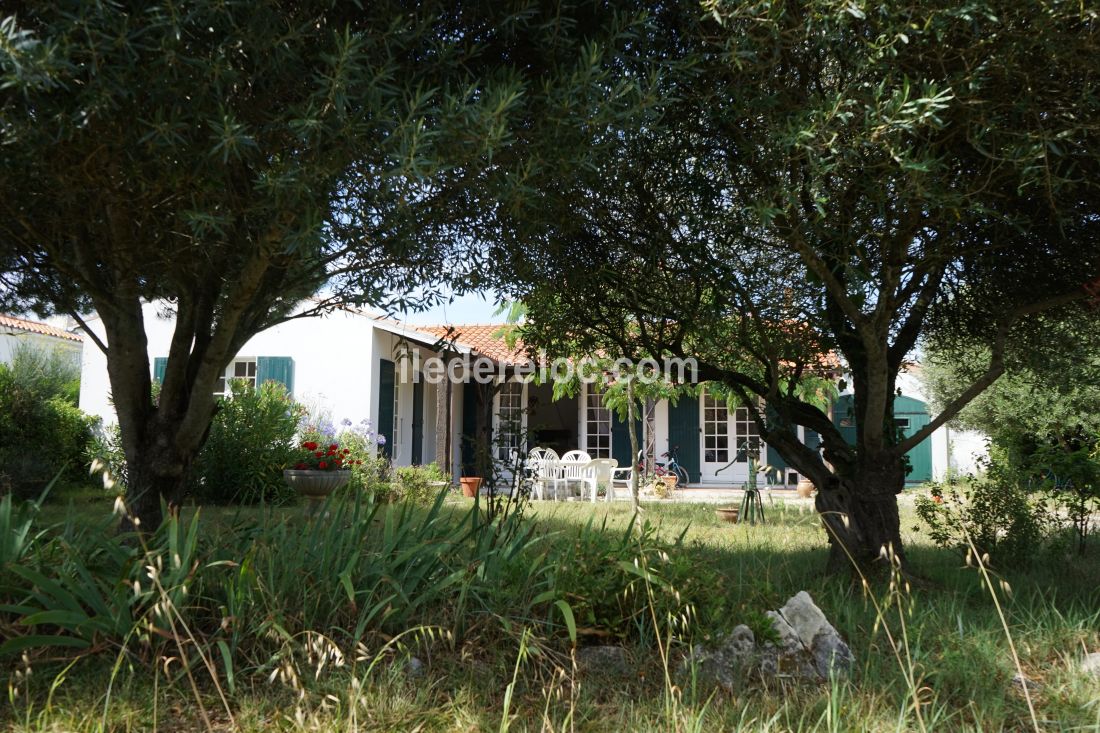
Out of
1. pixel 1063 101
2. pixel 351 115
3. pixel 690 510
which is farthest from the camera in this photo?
pixel 690 510

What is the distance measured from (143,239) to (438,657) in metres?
2.80

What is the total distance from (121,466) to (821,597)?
918cm

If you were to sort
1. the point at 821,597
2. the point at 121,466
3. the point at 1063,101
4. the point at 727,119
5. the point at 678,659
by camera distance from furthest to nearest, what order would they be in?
the point at 121,466 → the point at 821,597 → the point at 727,119 → the point at 1063,101 → the point at 678,659

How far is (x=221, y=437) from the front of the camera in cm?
1033

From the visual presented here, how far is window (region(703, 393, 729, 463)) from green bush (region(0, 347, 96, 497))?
12.6 m

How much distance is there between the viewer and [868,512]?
5234mm

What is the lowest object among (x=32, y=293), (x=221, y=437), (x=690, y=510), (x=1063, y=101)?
(x=690, y=510)

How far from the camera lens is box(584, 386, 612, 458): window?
18.2m

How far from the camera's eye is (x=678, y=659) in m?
3.19

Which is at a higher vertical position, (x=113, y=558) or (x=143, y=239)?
(x=143, y=239)

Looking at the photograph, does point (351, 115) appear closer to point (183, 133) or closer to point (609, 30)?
point (183, 133)

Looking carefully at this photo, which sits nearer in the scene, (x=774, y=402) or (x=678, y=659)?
(x=678, y=659)

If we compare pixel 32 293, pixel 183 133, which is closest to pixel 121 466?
pixel 32 293

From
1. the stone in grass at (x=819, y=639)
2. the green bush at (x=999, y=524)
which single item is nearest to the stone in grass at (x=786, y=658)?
the stone in grass at (x=819, y=639)
